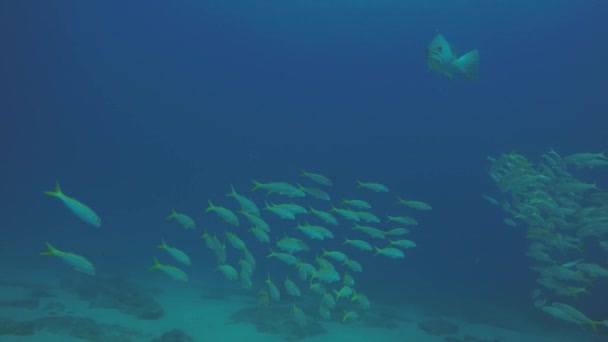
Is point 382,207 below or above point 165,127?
below

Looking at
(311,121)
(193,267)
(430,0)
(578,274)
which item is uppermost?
(311,121)

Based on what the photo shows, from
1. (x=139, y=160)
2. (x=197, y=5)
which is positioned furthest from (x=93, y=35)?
(x=139, y=160)

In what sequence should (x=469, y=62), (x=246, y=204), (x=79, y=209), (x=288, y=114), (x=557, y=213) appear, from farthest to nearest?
(x=288, y=114) → (x=557, y=213) → (x=246, y=204) → (x=79, y=209) → (x=469, y=62)

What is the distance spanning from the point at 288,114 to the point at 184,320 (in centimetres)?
5193

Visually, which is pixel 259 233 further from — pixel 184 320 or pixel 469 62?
pixel 469 62

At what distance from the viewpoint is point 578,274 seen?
8.77 m

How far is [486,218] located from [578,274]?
2466cm

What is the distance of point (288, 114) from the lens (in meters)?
60.8

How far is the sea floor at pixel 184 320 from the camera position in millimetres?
8375

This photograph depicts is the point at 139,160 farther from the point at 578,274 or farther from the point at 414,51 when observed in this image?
the point at 578,274

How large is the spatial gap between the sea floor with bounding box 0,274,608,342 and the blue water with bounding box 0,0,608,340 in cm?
520

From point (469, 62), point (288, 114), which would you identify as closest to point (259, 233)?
point (469, 62)

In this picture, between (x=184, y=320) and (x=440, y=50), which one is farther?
(x=184, y=320)

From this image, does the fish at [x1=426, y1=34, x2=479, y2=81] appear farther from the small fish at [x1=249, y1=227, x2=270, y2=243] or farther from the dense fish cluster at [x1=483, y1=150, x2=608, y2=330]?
the dense fish cluster at [x1=483, y1=150, x2=608, y2=330]
